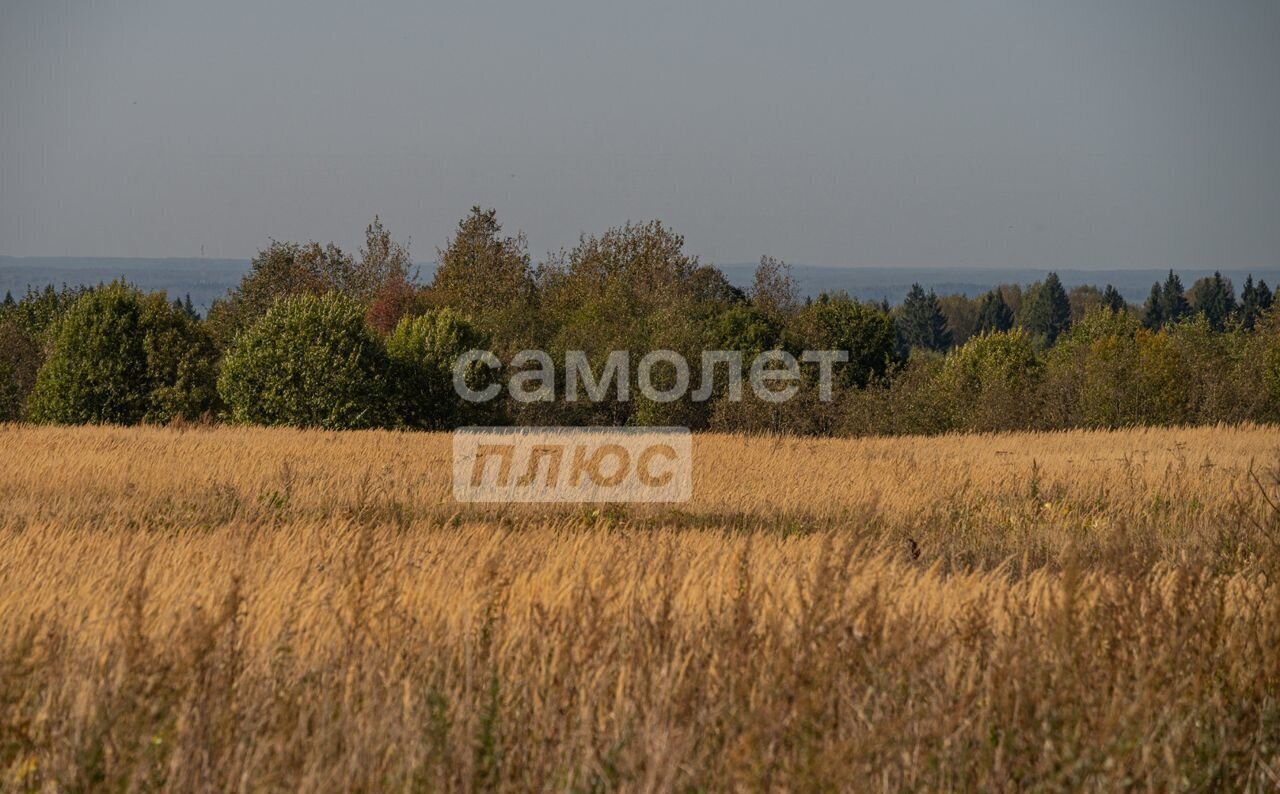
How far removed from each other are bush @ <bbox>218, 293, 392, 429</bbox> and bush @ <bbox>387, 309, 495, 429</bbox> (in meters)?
2.25

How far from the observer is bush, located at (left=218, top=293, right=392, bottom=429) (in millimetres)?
49688

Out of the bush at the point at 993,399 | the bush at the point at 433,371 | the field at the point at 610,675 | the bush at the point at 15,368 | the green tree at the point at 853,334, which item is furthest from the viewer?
the green tree at the point at 853,334

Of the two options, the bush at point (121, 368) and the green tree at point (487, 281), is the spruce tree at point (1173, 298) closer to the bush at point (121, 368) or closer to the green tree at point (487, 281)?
the green tree at point (487, 281)

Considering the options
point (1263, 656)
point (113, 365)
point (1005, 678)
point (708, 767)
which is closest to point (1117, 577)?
point (1263, 656)

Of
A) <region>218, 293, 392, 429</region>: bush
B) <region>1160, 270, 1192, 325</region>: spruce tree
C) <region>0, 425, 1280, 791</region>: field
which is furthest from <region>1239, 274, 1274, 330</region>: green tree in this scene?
<region>0, 425, 1280, 791</region>: field

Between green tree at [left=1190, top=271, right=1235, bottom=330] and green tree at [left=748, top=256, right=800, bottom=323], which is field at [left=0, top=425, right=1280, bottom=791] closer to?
green tree at [left=748, top=256, right=800, bottom=323]

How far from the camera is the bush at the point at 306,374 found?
49688 mm

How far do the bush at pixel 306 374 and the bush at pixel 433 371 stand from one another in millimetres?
2245

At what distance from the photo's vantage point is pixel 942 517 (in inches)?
692

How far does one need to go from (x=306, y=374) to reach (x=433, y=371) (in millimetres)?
7518

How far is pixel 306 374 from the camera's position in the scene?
49.8 meters

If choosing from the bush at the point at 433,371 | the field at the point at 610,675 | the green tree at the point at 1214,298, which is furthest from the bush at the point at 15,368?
the green tree at the point at 1214,298

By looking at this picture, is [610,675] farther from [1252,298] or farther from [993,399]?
[1252,298]

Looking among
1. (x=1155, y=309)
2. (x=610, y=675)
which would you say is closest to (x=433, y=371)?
(x=610, y=675)
